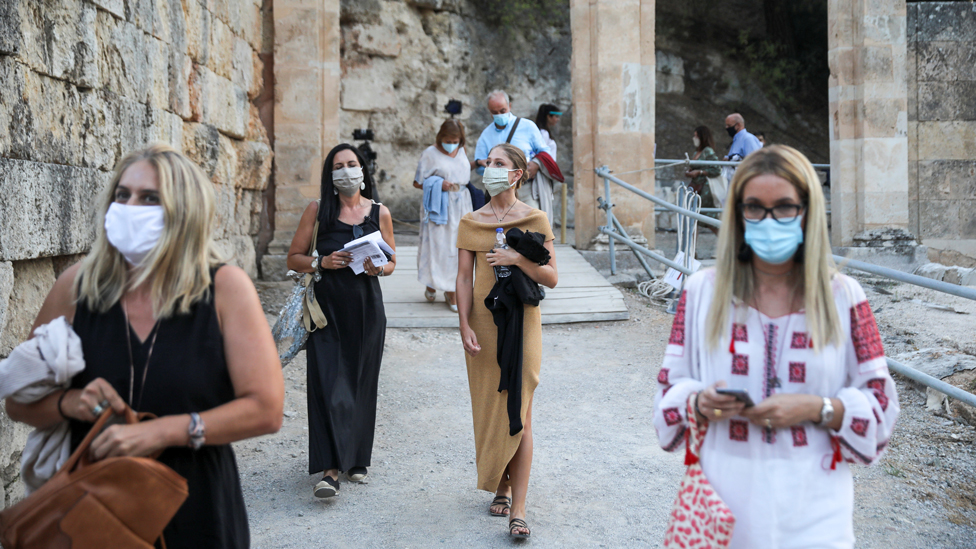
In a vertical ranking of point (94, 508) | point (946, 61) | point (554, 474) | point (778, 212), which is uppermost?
point (946, 61)

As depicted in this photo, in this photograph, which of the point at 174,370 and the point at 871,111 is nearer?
Answer: the point at 174,370

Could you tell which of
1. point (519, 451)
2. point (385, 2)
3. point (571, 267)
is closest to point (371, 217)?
point (519, 451)

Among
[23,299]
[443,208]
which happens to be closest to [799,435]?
[23,299]

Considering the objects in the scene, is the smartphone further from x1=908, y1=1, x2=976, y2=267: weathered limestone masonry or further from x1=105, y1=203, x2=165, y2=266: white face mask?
x1=908, y1=1, x2=976, y2=267: weathered limestone masonry

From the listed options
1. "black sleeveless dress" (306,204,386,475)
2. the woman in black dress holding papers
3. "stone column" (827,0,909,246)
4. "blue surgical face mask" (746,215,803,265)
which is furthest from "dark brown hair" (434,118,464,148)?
"blue surgical face mask" (746,215,803,265)

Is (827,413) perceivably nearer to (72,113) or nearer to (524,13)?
(72,113)

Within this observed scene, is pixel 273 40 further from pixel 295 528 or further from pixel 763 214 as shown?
pixel 763 214

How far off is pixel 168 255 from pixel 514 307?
1996mm

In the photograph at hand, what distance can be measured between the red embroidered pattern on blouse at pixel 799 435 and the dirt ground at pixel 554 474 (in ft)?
6.00

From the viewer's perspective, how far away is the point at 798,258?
1920 mm

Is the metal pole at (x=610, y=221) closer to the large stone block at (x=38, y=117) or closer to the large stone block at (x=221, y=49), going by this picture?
the large stone block at (x=221, y=49)

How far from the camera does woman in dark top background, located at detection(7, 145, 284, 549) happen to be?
1.80 meters

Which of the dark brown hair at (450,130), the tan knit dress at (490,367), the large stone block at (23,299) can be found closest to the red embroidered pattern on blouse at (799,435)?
the tan knit dress at (490,367)

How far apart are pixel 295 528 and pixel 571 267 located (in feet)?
19.5
